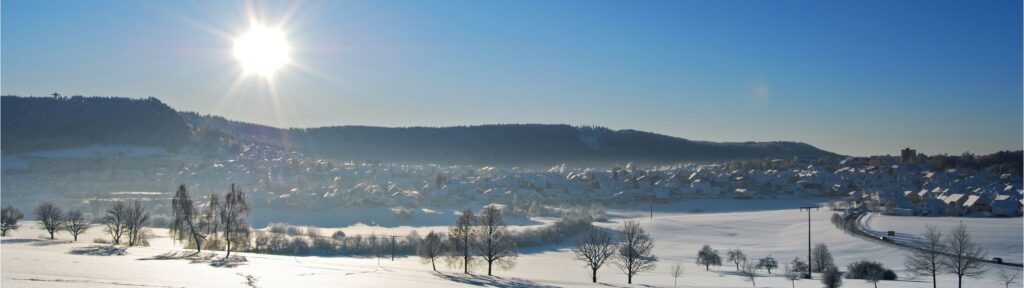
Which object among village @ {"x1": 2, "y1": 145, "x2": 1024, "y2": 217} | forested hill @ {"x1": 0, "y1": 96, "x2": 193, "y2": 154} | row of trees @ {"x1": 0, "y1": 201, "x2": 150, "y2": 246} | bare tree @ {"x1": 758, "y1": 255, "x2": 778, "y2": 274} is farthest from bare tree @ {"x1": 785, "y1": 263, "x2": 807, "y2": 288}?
forested hill @ {"x1": 0, "y1": 96, "x2": 193, "y2": 154}

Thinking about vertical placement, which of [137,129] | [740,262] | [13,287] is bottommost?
[740,262]

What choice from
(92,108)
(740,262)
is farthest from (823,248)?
(92,108)

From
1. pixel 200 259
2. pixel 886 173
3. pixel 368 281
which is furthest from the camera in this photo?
pixel 886 173

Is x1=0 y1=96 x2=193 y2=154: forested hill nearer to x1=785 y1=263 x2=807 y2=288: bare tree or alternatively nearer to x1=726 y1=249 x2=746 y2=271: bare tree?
x1=726 y1=249 x2=746 y2=271: bare tree

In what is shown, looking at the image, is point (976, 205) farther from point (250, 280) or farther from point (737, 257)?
point (250, 280)

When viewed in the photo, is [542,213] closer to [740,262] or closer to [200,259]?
[740,262]

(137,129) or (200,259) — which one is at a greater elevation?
(137,129)
